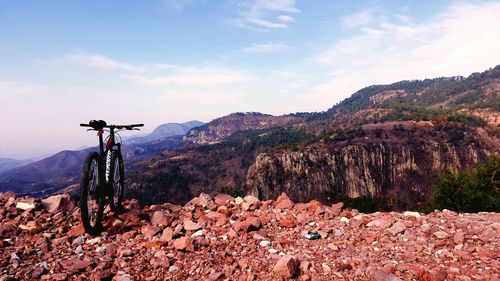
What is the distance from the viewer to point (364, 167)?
347ft

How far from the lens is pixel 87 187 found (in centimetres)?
625

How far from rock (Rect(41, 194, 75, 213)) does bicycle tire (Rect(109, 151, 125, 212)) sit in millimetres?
1154

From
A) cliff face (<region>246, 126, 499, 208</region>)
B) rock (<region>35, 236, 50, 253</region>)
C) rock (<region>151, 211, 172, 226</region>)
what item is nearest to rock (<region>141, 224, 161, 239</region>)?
rock (<region>151, 211, 172, 226</region>)

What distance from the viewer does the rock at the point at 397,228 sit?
20.6 feet

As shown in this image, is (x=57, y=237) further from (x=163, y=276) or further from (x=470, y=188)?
(x=470, y=188)

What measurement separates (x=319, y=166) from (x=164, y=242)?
98.1 meters

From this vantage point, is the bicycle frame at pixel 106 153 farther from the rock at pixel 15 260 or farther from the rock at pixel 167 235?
the rock at pixel 15 260

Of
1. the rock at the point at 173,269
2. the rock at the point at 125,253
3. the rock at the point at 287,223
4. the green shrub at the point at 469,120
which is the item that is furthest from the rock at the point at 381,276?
the green shrub at the point at 469,120

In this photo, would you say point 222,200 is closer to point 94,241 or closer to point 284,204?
point 284,204

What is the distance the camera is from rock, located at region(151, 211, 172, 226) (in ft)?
23.9

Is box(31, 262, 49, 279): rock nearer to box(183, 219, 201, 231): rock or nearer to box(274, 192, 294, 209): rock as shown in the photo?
box(183, 219, 201, 231): rock

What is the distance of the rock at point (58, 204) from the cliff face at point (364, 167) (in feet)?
292

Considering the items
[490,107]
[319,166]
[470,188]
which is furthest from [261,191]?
[490,107]

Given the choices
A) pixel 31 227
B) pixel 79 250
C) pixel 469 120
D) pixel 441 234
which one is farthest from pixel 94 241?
pixel 469 120
